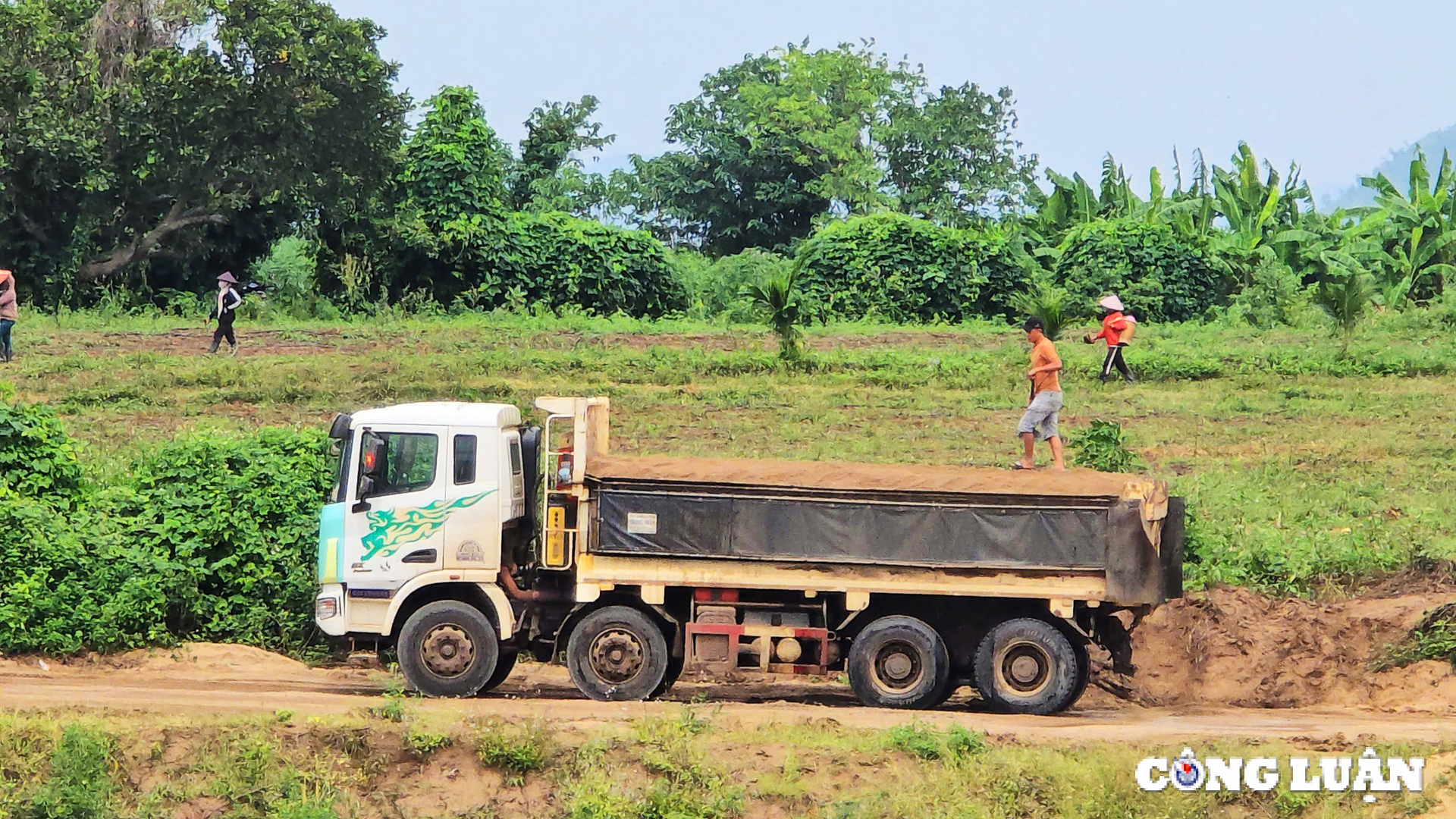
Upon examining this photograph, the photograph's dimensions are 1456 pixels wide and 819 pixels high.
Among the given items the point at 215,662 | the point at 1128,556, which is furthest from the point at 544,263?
the point at 1128,556

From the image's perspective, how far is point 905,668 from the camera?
13195 millimetres

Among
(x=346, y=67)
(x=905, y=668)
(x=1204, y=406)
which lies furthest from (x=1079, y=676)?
(x=346, y=67)

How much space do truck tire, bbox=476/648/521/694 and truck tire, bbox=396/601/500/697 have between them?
0.49 ft

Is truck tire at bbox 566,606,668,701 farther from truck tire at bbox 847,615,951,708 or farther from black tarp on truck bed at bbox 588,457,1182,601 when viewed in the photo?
truck tire at bbox 847,615,951,708

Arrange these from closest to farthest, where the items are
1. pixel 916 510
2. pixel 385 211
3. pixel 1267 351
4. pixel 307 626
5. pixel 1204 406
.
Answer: pixel 916 510 < pixel 307 626 < pixel 1204 406 < pixel 1267 351 < pixel 385 211

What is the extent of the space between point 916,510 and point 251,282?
86.7ft

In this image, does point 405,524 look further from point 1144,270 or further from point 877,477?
point 1144,270

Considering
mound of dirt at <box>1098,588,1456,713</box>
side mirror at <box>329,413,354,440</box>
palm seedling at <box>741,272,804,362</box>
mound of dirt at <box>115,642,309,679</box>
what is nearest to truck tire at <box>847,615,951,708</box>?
mound of dirt at <box>1098,588,1456,713</box>

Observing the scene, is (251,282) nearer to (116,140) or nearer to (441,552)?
(116,140)

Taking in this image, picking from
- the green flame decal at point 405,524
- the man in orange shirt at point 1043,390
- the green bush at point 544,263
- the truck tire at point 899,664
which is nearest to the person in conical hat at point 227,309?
the green bush at point 544,263

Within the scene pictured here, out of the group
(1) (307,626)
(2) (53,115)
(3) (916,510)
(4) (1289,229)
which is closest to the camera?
(3) (916,510)

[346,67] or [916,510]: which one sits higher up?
[346,67]

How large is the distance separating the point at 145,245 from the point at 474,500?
24032 millimetres

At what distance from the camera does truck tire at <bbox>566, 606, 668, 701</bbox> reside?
13.2 m
